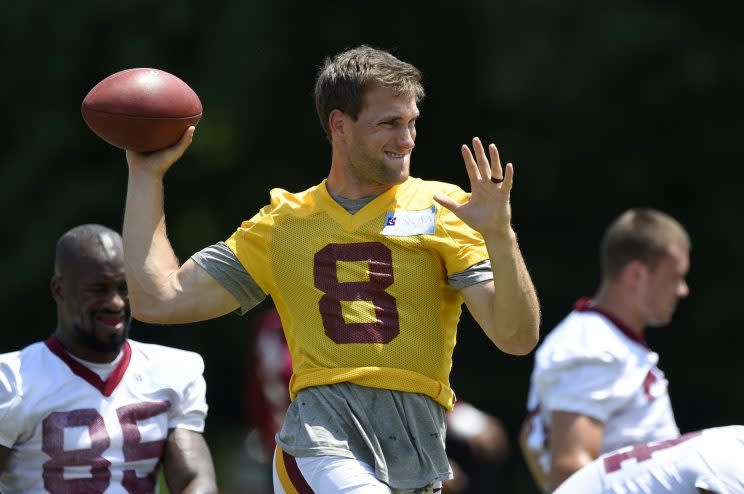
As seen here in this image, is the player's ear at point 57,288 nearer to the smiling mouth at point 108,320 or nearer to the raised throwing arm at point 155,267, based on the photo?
the smiling mouth at point 108,320

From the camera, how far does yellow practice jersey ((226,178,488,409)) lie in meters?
3.98

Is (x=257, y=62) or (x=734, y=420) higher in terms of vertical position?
(x=257, y=62)

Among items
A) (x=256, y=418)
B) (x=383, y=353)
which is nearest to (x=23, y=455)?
(x=383, y=353)

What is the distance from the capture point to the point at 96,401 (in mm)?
4680

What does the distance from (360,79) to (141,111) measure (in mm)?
624

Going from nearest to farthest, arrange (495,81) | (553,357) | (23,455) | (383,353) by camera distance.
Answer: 1. (383,353)
2. (23,455)
3. (553,357)
4. (495,81)

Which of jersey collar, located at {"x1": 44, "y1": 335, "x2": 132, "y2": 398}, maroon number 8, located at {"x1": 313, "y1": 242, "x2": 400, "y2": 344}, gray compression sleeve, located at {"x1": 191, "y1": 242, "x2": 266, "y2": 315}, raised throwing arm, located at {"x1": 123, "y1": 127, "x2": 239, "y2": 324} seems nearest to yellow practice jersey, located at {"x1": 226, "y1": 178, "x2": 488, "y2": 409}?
maroon number 8, located at {"x1": 313, "y1": 242, "x2": 400, "y2": 344}

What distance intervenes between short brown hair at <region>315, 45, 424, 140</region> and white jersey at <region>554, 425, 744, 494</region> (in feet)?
5.18

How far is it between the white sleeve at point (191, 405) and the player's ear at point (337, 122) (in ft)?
3.72

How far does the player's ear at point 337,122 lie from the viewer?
412 centimetres

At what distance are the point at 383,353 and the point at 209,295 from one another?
21.9 inches

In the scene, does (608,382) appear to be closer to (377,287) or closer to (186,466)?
(186,466)

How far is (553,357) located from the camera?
231 inches

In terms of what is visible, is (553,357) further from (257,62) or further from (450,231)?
(257,62)
